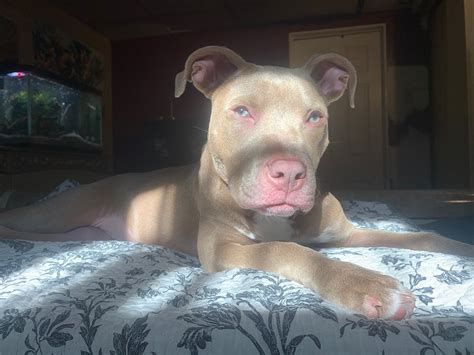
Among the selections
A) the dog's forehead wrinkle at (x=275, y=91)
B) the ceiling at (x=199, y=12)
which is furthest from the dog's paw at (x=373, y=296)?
the ceiling at (x=199, y=12)

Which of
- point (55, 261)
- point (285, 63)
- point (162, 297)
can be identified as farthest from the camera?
point (285, 63)

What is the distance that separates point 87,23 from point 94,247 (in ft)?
22.8

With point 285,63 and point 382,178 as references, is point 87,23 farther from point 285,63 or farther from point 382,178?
point 382,178

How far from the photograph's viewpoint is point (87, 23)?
823cm

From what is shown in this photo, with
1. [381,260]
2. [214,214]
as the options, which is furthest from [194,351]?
[214,214]

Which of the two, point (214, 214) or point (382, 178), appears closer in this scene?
point (214, 214)

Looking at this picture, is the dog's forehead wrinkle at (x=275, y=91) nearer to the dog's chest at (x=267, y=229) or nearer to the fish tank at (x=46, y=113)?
the dog's chest at (x=267, y=229)

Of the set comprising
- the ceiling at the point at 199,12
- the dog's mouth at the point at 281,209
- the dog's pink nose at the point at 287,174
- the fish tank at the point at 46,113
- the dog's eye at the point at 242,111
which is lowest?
the dog's mouth at the point at 281,209

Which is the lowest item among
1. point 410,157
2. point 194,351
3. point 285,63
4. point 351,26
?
point 194,351

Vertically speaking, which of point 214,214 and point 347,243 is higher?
point 214,214

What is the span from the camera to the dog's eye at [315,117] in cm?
214

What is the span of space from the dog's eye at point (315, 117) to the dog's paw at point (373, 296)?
89 cm

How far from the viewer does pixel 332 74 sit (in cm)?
251

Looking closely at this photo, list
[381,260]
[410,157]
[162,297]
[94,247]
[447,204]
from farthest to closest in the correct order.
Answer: [410,157]
[447,204]
[94,247]
[381,260]
[162,297]
